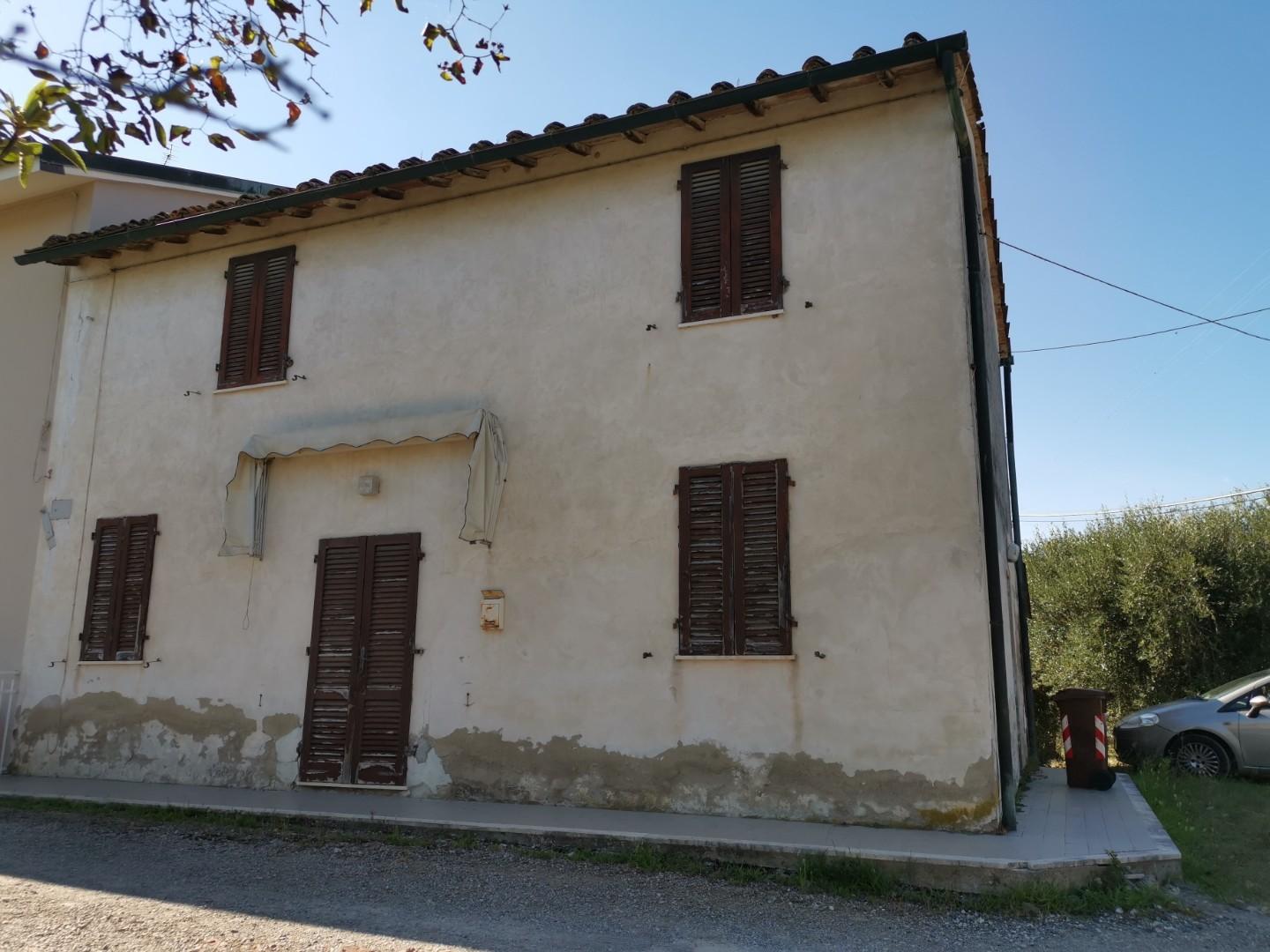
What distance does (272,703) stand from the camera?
10266mm

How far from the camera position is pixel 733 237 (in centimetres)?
920

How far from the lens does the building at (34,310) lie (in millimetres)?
12234

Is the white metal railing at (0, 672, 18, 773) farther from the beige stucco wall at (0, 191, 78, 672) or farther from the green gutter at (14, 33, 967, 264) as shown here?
the green gutter at (14, 33, 967, 264)

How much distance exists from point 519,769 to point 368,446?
3.46 meters

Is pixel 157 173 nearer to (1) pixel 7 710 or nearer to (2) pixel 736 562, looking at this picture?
(1) pixel 7 710

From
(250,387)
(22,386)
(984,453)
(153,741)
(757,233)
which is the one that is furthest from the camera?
(22,386)

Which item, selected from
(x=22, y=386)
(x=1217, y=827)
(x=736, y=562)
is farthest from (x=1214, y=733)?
(x=22, y=386)

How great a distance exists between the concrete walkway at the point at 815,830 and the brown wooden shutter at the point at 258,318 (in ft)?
14.6

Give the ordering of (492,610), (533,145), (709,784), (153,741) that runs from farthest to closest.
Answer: (153,741)
(533,145)
(492,610)
(709,784)

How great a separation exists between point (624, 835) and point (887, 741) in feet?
7.05

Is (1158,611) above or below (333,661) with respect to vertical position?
above

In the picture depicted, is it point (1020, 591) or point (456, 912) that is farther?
point (1020, 591)

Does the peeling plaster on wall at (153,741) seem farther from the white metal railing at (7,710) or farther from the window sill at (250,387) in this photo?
the window sill at (250,387)

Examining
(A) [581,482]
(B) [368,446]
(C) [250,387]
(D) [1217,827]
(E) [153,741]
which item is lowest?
(D) [1217,827]
